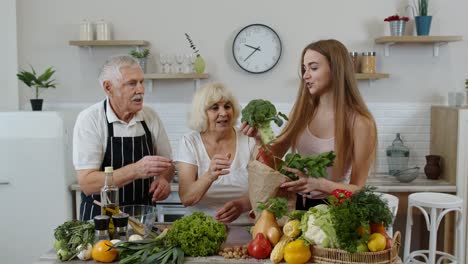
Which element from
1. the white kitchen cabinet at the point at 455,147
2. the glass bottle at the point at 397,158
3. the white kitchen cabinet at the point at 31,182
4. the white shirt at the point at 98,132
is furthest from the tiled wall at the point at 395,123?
the white shirt at the point at 98,132

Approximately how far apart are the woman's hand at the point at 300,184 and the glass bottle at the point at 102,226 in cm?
71

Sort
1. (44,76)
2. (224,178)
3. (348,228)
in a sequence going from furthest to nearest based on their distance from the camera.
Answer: (44,76) → (224,178) → (348,228)

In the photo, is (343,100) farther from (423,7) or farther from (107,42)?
(107,42)

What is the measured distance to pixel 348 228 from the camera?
192 cm

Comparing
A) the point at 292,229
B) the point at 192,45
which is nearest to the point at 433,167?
the point at 192,45

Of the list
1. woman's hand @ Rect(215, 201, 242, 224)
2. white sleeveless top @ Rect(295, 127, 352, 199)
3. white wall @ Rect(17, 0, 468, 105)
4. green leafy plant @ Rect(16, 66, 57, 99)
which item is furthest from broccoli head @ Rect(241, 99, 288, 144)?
green leafy plant @ Rect(16, 66, 57, 99)

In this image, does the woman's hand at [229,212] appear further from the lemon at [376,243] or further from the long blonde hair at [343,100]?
the lemon at [376,243]

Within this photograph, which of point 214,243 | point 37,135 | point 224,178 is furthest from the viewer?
point 37,135

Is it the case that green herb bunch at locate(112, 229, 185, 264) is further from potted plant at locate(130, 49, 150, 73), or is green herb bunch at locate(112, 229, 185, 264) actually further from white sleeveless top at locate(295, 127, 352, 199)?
potted plant at locate(130, 49, 150, 73)

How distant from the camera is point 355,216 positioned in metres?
1.92

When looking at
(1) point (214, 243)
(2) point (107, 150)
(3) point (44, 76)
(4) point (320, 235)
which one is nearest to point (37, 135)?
(3) point (44, 76)

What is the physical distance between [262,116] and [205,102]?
54 cm

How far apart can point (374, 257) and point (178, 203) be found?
2726mm

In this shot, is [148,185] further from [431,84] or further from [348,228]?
[431,84]
